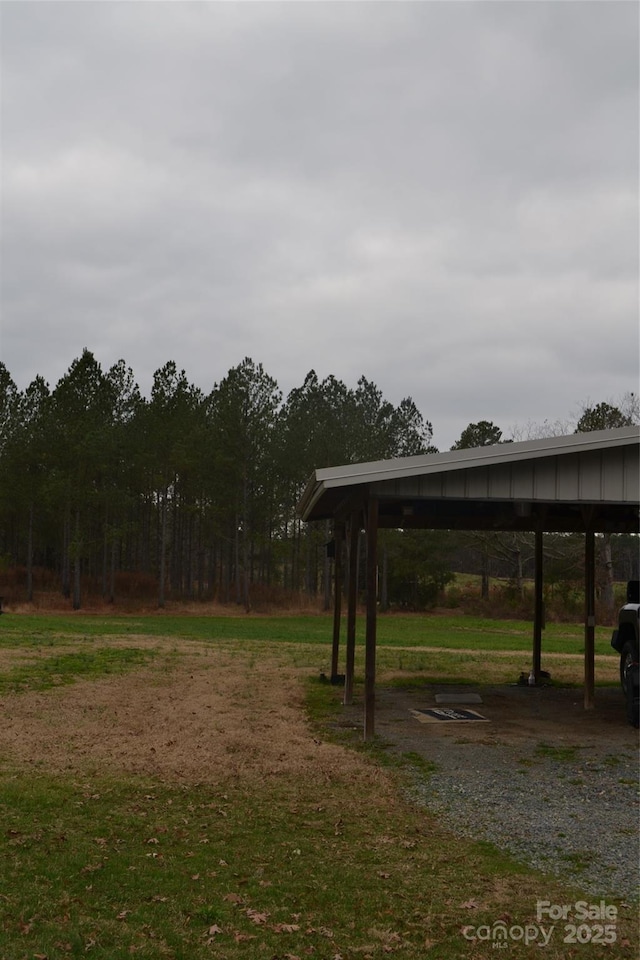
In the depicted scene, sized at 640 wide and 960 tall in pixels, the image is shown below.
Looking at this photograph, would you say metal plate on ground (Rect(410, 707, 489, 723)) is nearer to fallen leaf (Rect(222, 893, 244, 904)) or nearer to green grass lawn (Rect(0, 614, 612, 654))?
fallen leaf (Rect(222, 893, 244, 904))

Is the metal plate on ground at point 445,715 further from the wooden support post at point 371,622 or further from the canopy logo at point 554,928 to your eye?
the canopy logo at point 554,928

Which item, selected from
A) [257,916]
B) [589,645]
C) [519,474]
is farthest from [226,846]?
[589,645]

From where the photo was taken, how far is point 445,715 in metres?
11.2

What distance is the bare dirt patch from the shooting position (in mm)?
7676

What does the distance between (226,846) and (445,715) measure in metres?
6.23

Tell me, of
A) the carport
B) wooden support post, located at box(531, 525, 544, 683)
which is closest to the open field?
the carport

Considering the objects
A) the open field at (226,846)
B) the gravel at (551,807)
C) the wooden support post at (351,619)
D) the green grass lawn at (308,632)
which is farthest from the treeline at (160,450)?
the gravel at (551,807)

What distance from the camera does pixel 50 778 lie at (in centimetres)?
706

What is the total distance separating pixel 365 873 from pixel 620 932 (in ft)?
4.83

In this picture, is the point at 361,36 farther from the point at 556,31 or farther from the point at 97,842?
the point at 97,842

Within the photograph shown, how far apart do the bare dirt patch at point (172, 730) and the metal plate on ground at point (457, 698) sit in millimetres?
2148

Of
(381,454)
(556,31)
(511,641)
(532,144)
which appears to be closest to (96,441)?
(381,454)

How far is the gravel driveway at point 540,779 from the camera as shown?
5.52 m

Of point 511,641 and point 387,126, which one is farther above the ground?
point 387,126
